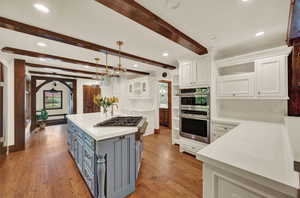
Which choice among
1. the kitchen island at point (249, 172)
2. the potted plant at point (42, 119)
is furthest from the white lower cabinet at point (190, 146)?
the potted plant at point (42, 119)

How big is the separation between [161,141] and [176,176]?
6.28ft

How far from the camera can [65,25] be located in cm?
198

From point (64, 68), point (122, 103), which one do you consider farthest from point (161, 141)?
point (64, 68)

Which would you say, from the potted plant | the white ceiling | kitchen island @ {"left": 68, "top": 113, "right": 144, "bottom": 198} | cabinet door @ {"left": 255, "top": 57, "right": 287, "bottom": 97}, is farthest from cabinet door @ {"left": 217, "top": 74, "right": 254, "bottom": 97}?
the potted plant

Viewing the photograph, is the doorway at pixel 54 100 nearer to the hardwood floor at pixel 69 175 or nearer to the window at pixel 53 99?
the window at pixel 53 99

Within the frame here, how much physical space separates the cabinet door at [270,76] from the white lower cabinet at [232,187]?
2.16 metres

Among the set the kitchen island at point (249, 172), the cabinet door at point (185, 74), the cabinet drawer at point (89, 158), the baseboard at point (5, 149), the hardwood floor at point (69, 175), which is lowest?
the hardwood floor at point (69, 175)

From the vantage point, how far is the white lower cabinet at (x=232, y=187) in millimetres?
721

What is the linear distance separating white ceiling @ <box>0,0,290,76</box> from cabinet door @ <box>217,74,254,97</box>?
0.71 metres

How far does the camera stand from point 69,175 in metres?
2.36

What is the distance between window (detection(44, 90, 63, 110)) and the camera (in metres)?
8.25

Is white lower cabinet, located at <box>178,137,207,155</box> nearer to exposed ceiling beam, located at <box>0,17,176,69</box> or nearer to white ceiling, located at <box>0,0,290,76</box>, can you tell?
white ceiling, located at <box>0,0,290,76</box>

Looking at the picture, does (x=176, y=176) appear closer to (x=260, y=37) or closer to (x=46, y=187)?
(x=46, y=187)

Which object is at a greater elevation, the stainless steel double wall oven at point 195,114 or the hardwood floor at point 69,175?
the stainless steel double wall oven at point 195,114
